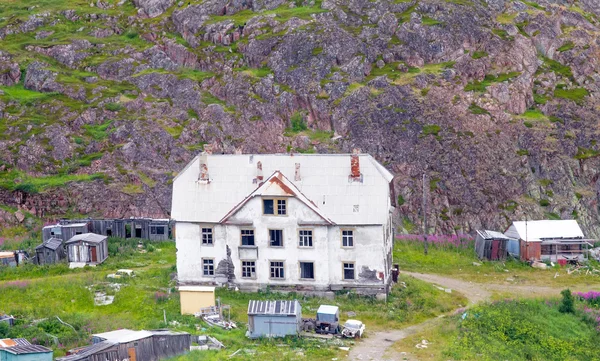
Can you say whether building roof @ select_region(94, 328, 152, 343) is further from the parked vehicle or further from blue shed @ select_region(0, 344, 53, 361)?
the parked vehicle

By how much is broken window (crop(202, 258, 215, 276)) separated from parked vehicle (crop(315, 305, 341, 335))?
10793 millimetres

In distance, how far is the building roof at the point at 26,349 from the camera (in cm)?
3947

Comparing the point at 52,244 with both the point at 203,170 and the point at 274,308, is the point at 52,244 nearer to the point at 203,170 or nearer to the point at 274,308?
the point at 203,170

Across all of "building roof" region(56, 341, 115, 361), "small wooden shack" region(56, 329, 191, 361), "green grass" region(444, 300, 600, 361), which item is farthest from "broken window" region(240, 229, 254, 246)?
"building roof" region(56, 341, 115, 361)

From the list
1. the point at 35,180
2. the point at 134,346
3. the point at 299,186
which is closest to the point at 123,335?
the point at 134,346

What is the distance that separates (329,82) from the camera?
88.5 m

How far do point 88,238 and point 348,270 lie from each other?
20947 millimetres

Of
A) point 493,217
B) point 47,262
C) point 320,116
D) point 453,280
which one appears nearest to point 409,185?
point 493,217

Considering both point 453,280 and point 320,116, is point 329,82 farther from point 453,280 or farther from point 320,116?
point 453,280

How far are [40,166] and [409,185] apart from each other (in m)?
36.1

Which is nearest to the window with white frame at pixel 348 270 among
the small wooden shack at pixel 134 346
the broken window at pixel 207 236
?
A: the broken window at pixel 207 236

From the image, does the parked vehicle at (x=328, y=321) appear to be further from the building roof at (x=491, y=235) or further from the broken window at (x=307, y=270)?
the building roof at (x=491, y=235)

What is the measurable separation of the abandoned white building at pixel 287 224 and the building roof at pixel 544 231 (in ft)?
47.7

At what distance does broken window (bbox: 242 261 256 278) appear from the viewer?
54094 millimetres
